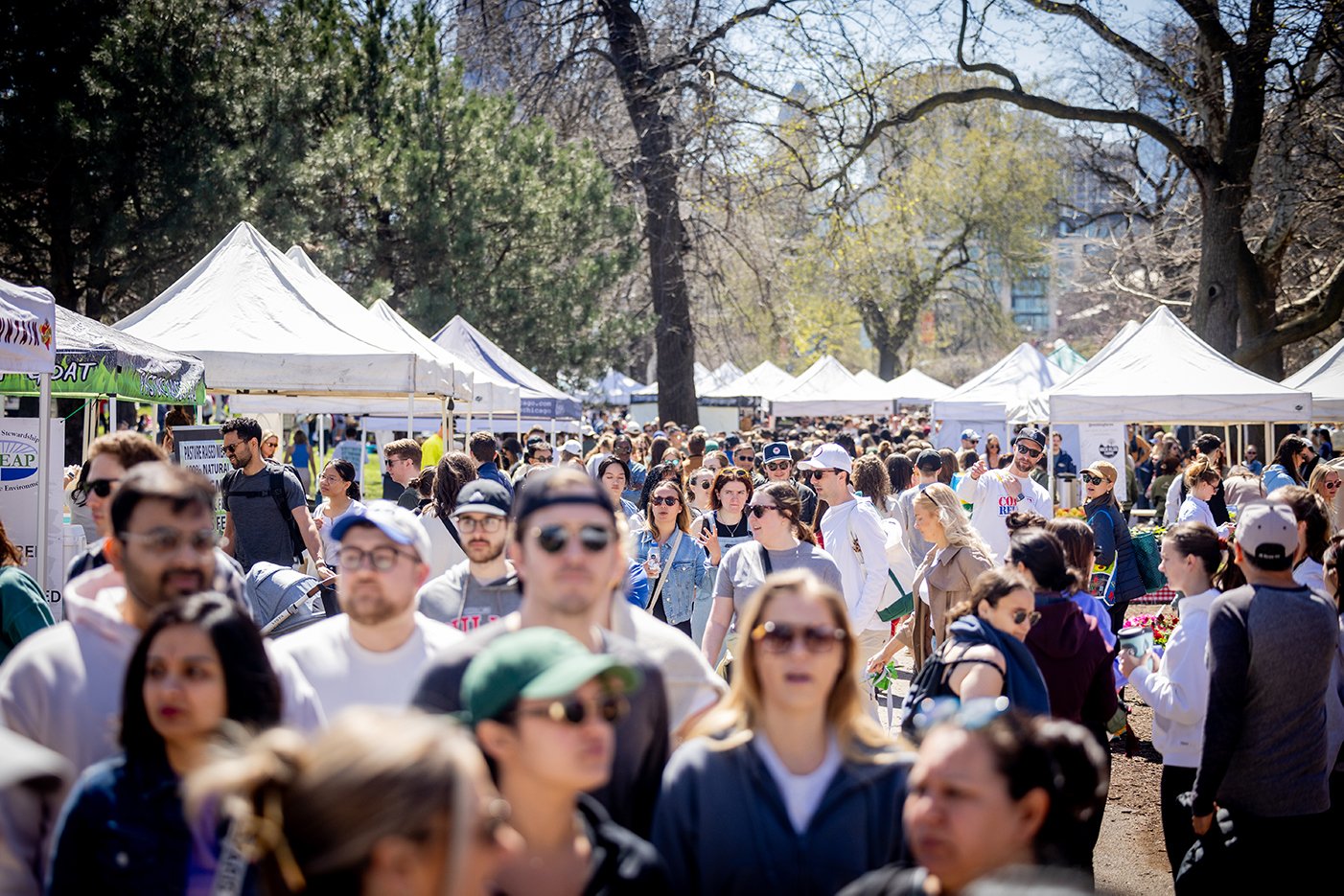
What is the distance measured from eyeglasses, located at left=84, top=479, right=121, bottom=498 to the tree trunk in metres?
15.4

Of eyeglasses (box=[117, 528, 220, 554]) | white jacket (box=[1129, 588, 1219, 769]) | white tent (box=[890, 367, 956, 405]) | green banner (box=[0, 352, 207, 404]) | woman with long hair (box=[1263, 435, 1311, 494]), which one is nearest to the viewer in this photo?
eyeglasses (box=[117, 528, 220, 554])

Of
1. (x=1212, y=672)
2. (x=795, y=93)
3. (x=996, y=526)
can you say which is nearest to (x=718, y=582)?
(x=1212, y=672)

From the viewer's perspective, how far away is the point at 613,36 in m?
21.1

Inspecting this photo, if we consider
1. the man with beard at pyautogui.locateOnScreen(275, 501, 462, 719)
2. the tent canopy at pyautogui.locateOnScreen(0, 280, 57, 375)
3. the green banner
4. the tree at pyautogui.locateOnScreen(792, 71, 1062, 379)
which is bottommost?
the man with beard at pyautogui.locateOnScreen(275, 501, 462, 719)

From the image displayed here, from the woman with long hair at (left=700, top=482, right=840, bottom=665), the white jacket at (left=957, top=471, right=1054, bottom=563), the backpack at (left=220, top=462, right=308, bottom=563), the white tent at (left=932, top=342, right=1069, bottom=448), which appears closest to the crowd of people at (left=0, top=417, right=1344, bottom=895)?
the woman with long hair at (left=700, top=482, right=840, bottom=665)

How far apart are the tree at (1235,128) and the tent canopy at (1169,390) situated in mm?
4080

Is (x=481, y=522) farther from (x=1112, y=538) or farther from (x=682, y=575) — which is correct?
(x=1112, y=538)

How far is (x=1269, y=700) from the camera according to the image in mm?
4594

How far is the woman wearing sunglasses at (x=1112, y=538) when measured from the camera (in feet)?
31.2

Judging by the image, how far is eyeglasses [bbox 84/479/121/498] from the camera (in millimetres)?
4672

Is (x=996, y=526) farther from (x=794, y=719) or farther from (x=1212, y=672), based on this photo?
(x=794, y=719)

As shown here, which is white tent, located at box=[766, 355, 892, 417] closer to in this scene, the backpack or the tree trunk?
the tree trunk

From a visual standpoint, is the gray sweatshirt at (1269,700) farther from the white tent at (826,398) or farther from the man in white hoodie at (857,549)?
the white tent at (826,398)

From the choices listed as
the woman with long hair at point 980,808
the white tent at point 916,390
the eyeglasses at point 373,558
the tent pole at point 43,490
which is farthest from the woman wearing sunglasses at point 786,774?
the white tent at point 916,390
